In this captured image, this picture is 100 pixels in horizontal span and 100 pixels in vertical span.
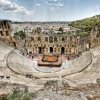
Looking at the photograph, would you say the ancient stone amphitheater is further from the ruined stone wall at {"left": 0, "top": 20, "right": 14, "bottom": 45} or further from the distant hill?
the distant hill

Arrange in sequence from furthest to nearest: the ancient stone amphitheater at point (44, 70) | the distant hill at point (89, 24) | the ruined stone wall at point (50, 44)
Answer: the distant hill at point (89, 24), the ruined stone wall at point (50, 44), the ancient stone amphitheater at point (44, 70)

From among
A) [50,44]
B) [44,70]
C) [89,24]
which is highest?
[89,24]

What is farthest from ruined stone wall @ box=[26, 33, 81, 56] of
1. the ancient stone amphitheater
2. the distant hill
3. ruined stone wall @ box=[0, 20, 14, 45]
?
the distant hill

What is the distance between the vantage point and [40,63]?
35.3 m

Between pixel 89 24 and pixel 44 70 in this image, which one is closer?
pixel 44 70

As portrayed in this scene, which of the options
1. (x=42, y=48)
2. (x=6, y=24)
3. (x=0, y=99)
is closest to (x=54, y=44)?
(x=42, y=48)

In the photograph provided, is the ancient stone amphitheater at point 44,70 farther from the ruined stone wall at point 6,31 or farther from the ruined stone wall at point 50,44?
the ruined stone wall at point 50,44

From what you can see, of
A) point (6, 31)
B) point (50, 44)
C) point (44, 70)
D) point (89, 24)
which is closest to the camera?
point (44, 70)

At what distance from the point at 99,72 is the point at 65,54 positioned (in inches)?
799

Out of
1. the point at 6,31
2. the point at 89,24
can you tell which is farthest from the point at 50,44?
the point at 89,24

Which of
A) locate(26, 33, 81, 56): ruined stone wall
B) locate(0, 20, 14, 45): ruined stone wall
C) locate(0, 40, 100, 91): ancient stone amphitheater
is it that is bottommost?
locate(0, 40, 100, 91): ancient stone amphitheater

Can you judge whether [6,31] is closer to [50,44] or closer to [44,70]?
[50,44]

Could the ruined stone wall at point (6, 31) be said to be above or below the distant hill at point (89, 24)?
below

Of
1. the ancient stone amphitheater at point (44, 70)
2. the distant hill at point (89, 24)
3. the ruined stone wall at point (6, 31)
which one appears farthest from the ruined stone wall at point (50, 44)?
the distant hill at point (89, 24)
